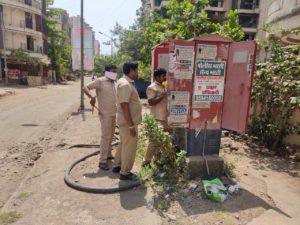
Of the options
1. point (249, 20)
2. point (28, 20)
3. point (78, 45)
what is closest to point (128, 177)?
point (78, 45)

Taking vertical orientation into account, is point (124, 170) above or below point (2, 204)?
above

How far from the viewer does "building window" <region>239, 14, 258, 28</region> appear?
124 ft

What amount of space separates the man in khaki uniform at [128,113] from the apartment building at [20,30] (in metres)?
27.4

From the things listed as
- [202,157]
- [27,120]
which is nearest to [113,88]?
[202,157]

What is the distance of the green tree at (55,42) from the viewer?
37812mm

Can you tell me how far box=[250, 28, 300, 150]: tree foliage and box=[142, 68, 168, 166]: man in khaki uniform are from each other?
8.16 ft

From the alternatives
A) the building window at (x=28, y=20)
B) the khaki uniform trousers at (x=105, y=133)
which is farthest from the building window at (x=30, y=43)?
the khaki uniform trousers at (x=105, y=133)

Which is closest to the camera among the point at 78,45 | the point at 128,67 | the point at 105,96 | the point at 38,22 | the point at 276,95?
the point at 128,67

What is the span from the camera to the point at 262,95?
6.02m

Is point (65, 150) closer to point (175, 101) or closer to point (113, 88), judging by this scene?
point (113, 88)

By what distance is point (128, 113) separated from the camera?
12.1ft

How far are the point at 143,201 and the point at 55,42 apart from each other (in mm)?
42460

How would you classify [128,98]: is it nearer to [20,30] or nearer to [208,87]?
[208,87]

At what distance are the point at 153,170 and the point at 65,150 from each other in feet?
7.81
